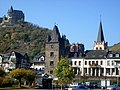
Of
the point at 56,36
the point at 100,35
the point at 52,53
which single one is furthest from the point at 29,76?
the point at 100,35

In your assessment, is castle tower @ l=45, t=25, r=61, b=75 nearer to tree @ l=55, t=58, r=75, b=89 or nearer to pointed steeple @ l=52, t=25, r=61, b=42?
pointed steeple @ l=52, t=25, r=61, b=42

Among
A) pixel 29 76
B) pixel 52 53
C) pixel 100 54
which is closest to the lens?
pixel 29 76

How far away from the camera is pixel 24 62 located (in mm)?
127812

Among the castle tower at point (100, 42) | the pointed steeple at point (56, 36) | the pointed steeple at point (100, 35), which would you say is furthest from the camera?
the castle tower at point (100, 42)

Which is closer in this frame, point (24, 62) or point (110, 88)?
point (110, 88)

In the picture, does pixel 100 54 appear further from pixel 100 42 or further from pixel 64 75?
pixel 64 75

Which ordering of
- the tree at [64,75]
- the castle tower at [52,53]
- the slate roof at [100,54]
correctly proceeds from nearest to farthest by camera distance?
the tree at [64,75], the slate roof at [100,54], the castle tower at [52,53]

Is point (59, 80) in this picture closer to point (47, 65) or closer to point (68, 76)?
point (68, 76)

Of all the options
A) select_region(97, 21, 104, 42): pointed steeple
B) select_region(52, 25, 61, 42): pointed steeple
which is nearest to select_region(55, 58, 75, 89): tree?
select_region(52, 25, 61, 42): pointed steeple

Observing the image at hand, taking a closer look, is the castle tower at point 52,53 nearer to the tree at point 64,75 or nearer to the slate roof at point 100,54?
the slate roof at point 100,54

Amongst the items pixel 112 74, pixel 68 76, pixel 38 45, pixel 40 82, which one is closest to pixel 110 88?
pixel 68 76

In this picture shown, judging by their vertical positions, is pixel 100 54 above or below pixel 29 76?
above

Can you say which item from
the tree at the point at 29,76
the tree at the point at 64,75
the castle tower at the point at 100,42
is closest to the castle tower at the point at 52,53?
the tree at the point at 29,76

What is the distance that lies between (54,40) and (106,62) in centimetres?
1786
